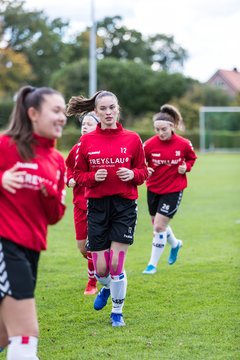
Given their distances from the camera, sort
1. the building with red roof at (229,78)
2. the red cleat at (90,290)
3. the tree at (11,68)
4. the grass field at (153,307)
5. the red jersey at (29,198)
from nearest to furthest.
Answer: the red jersey at (29,198)
the grass field at (153,307)
the red cleat at (90,290)
the building with red roof at (229,78)
the tree at (11,68)

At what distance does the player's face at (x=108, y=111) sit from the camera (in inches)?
286

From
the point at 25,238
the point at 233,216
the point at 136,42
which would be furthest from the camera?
the point at 136,42

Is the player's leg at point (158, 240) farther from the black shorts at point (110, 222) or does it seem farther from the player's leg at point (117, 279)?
the black shorts at point (110, 222)

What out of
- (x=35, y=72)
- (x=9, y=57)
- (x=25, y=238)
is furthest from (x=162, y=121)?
(x=35, y=72)

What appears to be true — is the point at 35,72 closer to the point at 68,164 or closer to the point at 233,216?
the point at 233,216

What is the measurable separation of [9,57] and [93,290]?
6096 cm

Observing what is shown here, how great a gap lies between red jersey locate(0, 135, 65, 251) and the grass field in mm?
1784

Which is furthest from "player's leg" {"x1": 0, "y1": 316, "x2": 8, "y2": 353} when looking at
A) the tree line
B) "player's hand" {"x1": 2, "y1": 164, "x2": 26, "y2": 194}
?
the tree line

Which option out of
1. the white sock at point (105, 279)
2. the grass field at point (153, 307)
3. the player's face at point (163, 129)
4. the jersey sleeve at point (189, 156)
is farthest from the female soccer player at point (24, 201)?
the jersey sleeve at point (189, 156)

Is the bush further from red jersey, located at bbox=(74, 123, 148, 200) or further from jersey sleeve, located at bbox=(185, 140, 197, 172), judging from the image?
red jersey, located at bbox=(74, 123, 148, 200)

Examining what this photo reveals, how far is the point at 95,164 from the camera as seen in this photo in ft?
23.9

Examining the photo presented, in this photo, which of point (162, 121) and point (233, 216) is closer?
point (162, 121)

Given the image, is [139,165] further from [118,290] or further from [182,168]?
[182,168]

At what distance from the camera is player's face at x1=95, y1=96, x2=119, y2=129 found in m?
7.25
